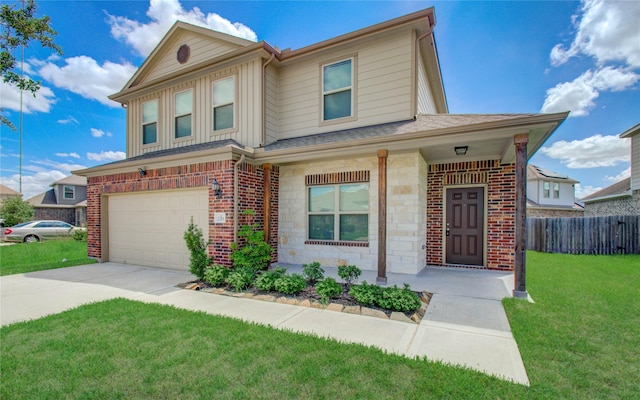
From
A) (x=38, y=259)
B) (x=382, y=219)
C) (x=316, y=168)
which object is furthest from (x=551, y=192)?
(x=38, y=259)

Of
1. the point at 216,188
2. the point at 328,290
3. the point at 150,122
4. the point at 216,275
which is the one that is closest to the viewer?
the point at 328,290

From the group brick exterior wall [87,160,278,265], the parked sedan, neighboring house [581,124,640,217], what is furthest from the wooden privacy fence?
the parked sedan

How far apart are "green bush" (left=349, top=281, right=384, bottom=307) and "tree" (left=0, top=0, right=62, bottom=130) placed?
567 centimetres

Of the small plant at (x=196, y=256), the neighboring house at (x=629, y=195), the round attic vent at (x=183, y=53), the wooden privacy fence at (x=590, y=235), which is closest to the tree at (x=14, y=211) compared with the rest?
the round attic vent at (x=183, y=53)

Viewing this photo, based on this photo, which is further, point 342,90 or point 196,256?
point 342,90

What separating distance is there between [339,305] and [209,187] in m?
4.05

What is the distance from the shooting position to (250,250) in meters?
6.20

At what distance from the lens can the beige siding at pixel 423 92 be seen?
24.0 ft

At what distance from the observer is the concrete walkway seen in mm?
3018

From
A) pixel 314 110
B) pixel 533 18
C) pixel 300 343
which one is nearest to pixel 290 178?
pixel 314 110

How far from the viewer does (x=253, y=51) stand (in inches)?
287

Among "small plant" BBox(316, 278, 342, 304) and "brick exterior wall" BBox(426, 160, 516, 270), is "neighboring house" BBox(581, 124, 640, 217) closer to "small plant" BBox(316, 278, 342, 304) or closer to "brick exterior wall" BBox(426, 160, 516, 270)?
"brick exterior wall" BBox(426, 160, 516, 270)

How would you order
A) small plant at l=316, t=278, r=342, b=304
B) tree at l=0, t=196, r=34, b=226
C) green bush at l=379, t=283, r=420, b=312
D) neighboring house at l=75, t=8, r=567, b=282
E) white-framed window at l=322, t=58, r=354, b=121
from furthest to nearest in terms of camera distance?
tree at l=0, t=196, r=34, b=226, white-framed window at l=322, t=58, r=354, b=121, neighboring house at l=75, t=8, r=567, b=282, small plant at l=316, t=278, r=342, b=304, green bush at l=379, t=283, r=420, b=312

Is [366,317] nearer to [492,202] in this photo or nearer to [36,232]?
[492,202]
